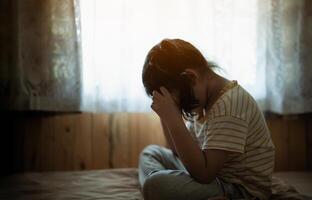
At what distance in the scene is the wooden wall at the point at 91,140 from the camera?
1975 millimetres

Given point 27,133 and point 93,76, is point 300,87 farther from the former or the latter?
point 27,133

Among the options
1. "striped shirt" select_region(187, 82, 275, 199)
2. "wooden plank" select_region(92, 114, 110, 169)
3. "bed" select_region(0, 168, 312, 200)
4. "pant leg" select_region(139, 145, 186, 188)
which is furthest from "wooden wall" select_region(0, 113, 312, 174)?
"striped shirt" select_region(187, 82, 275, 199)

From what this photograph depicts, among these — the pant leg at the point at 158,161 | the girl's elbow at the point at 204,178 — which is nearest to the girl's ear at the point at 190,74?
the girl's elbow at the point at 204,178

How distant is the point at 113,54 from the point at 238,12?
501 millimetres

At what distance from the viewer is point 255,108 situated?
132 cm

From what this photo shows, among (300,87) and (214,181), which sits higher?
(300,87)

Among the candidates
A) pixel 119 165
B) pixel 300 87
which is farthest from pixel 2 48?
pixel 300 87

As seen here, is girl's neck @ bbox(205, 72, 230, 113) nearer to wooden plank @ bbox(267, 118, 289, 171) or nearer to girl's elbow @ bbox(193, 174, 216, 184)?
girl's elbow @ bbox(193, 174, 216, 184)

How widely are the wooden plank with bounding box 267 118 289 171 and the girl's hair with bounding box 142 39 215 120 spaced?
84 cm

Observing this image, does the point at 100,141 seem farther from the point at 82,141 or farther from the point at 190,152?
the point at 190,152

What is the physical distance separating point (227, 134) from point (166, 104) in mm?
172

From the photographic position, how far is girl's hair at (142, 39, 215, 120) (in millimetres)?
1252

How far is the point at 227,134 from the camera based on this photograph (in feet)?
4.05

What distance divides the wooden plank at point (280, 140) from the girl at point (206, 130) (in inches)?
28.5
